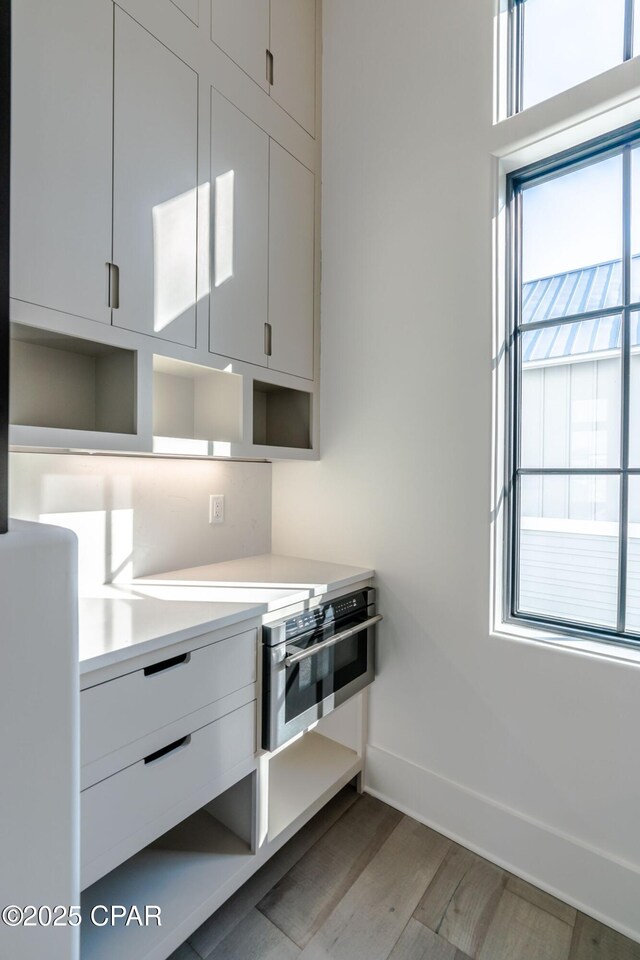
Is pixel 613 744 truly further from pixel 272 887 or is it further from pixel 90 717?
pixel 90 717

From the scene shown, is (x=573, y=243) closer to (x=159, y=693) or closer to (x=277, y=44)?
(x=277, y=44)

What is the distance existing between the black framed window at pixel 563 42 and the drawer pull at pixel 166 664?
2.06 meters

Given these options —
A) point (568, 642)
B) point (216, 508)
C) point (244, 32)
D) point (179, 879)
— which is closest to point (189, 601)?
point (216, 508)

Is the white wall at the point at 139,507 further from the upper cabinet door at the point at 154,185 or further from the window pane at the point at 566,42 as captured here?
the window pane at the point at 566,42

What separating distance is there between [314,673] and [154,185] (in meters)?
1.63

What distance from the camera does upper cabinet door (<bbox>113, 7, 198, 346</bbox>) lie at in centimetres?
130

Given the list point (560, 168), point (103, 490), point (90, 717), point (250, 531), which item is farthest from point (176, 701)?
point (560, 168)

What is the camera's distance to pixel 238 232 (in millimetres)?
1680

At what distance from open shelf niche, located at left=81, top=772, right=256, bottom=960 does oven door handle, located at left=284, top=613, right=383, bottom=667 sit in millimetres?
370

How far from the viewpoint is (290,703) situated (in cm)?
146

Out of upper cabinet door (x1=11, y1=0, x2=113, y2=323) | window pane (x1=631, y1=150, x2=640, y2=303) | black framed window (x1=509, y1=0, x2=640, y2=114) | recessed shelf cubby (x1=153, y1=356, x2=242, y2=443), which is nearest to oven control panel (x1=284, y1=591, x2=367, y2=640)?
recessed shelf cubby (x1=153, y1=356, x2=242, y2=443)

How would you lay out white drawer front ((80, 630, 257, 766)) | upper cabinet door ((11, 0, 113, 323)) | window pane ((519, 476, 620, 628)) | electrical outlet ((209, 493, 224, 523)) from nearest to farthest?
1. white drawer front ((80, 630, 257, 766))
2. upper cabinet door ((11, 0, 113, 323))
3. window pane ((519, 476, 620, 628))
4. electrical outlet ((209, 493, 224, 523))

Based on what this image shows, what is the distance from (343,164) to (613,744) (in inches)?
92.6

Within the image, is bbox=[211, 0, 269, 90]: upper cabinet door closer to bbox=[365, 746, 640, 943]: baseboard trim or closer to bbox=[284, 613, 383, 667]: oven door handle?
bbox=[284, 613, 383, 667]: oven door handle
